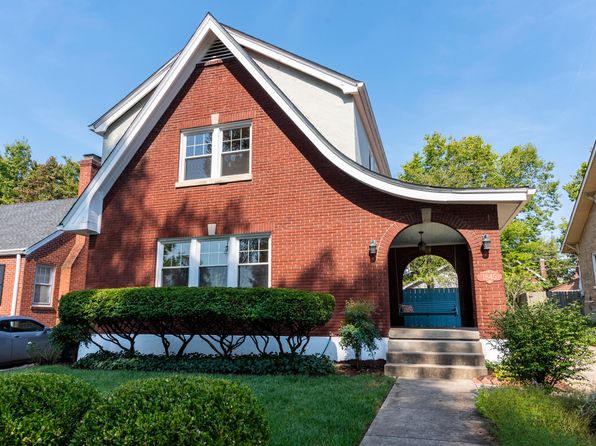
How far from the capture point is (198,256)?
35.6 feet

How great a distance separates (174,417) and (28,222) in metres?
20.5

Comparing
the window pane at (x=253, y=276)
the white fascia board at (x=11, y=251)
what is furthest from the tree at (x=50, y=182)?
the window pane at (x=253, y=276)

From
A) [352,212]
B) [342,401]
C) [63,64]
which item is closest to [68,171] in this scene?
[63,64]

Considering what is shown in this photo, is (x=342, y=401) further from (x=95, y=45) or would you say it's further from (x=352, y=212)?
(x=95, y=45)

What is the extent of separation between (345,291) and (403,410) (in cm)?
405

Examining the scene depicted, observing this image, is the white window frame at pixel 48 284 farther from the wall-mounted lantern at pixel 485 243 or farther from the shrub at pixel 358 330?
the wall-mounted lantern at pixel 485 243

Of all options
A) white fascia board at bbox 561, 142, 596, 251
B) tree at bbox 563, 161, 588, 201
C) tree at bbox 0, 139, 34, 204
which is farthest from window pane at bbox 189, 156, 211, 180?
tree at bbox 0, 139, 34, 204

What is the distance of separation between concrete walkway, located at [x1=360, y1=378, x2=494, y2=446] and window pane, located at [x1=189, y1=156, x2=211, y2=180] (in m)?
7.08

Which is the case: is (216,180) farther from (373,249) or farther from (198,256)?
(373,249)

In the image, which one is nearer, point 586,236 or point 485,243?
point 485,243

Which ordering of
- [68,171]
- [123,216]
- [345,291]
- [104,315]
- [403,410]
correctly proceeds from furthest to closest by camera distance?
[68,171]
[123,216]
[345,291]
[104,315]
[403,410]

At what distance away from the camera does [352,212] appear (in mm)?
9750

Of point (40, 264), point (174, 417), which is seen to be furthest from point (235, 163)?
point (40, 264)

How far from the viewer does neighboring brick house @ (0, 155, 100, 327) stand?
16.7m
